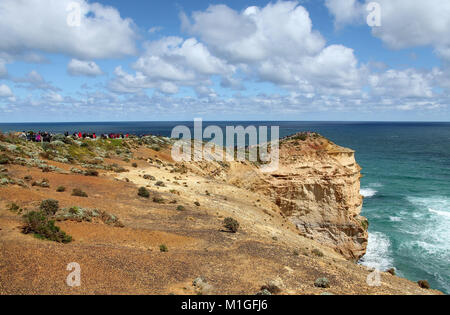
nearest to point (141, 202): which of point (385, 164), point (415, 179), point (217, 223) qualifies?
point (217, 223)

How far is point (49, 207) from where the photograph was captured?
46.8 feet

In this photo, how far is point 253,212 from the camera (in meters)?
23.4

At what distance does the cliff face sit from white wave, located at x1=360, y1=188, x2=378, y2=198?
19.9 metres

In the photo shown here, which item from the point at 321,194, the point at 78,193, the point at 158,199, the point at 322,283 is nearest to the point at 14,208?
the point at 78,193

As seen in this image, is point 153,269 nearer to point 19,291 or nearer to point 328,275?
point 19,291

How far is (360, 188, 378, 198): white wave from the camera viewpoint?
5170 cm

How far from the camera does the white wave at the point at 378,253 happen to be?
29.9 metres

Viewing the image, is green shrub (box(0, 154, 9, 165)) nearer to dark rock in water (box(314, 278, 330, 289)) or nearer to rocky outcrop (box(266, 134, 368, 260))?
dark rock in water (box(314, 278, 330, 289))

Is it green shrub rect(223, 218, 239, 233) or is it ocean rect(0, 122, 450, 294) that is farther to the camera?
ocean rect(0, 122, 450, 294)

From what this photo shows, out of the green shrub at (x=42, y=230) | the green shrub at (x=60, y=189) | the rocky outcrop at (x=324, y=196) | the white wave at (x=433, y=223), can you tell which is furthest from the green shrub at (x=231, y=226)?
the white wave at (x=433, y=223)

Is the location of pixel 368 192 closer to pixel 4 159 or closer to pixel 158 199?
pixel 158 199

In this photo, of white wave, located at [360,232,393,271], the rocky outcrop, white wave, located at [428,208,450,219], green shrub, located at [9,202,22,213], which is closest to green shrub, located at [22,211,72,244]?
green shrub, located at [9,202,22,213]

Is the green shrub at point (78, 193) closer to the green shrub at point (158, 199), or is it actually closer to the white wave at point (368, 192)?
the green shrub at point (158, 199)
